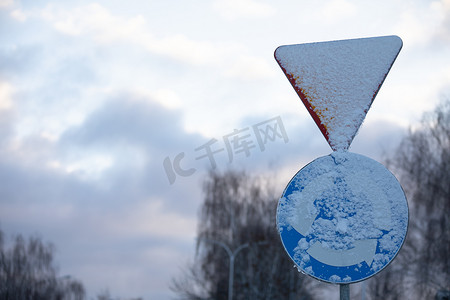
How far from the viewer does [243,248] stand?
32.7m

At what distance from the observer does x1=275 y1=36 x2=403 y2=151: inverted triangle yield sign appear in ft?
9.41

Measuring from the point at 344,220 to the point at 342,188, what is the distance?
0.49ft

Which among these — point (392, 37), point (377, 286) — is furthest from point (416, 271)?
point (392, 37)

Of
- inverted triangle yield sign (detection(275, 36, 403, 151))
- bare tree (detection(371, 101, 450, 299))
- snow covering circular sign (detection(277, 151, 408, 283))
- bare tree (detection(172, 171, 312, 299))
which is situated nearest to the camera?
snow covering circular sign (detection(277, 151, 408, 283))

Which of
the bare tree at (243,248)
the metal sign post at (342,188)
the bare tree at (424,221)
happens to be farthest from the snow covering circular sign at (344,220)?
the bare tree at (243,248)

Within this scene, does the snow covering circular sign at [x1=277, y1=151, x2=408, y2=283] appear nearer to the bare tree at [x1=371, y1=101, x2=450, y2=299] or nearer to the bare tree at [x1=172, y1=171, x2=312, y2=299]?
the bare tree at [x1=371, y1=101, x2=450, y2=299]

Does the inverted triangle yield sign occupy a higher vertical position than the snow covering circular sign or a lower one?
higher

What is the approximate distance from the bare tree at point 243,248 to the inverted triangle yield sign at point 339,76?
94.7ft

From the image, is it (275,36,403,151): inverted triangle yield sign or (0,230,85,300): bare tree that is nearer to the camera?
(275,36,403,151): inverted triangle yield sign

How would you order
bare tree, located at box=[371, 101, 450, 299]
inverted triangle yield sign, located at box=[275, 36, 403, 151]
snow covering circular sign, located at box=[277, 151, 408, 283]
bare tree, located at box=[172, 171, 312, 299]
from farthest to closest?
Result: bare tree, located at box=[172, 171, 312, 299] → bare tree, located at box=[371, 101, 450, 299] → inverted triangle yield sign, located at box=[275, 36, 403, 151] → snow covering circular sign, located at box=[277, 151, 408, 283]

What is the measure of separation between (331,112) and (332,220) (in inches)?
20.0

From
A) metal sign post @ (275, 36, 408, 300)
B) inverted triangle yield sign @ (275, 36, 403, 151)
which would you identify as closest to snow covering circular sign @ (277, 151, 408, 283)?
metal sign post @ (275, 36, 408, 300)

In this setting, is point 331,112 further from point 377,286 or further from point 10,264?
point 10,264

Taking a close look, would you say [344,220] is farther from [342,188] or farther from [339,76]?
[339,76]
